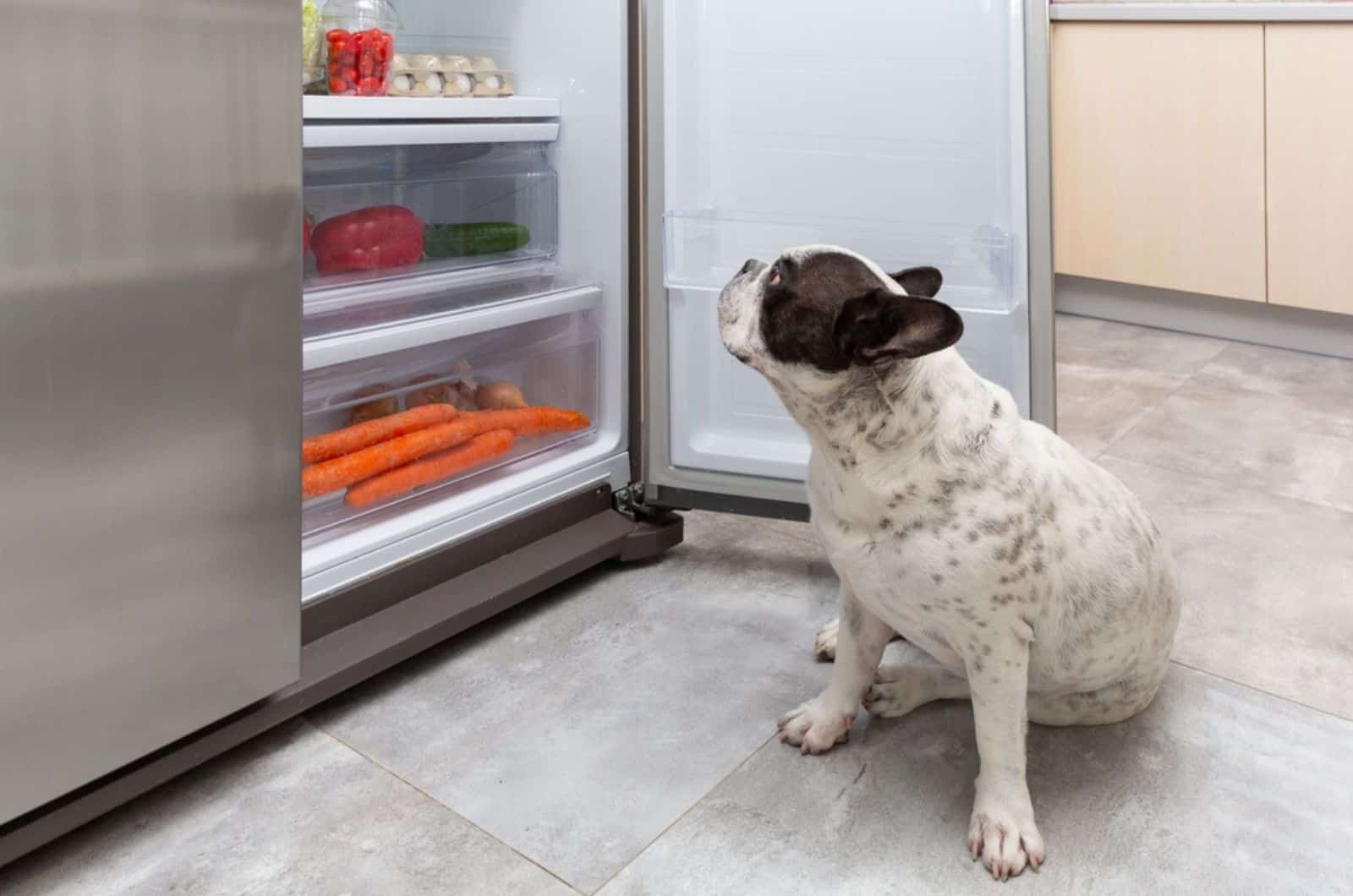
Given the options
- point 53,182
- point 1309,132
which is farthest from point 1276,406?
point 53,182

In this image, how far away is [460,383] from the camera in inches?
82.8

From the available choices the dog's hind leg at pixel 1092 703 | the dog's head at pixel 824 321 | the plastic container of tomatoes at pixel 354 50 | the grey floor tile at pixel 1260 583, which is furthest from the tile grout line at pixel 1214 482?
the plastic container of tomatoes at pixel 354 50

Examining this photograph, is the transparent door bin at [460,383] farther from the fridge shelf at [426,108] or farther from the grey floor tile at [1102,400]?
the grey floor tile at [1102,400]

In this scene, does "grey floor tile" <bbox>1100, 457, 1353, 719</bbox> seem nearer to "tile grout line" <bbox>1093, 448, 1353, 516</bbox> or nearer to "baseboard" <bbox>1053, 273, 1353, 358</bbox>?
"tile grout line" <bbox>1093, 448, 1353, 516</bbox>

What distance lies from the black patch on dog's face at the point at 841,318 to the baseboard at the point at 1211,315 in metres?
3.12

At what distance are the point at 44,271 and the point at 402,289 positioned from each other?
813 mm

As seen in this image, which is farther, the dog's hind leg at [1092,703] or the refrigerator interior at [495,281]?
the refrigerator interior at [495,281]

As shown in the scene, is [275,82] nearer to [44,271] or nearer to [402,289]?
[44,271]

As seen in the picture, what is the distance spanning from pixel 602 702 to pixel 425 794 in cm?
30

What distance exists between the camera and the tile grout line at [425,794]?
1.33 metres

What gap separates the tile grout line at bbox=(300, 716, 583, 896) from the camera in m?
1.33

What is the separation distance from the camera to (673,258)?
6.56 feet

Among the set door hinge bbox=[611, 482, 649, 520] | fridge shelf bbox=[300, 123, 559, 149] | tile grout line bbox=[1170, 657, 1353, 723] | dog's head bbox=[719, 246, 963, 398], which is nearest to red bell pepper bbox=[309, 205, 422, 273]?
fridge shelf bbox=[300, 123, 559, 149]

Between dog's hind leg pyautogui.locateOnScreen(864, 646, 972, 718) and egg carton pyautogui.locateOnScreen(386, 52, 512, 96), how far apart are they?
3.76 feet
